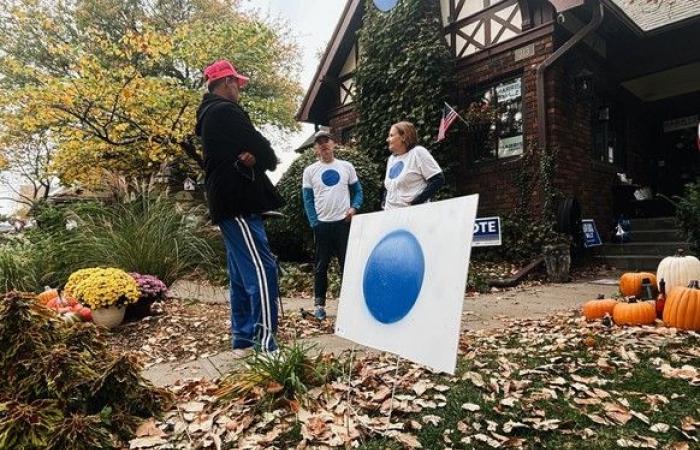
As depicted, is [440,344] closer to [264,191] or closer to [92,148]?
[264,191]

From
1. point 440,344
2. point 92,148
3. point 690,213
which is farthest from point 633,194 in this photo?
point 92,148

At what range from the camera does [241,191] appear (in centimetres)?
292

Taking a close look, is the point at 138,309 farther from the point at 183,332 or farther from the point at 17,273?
the point at 17,273

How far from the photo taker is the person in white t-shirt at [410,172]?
3.61 meters

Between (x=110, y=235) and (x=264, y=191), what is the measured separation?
2780 mm

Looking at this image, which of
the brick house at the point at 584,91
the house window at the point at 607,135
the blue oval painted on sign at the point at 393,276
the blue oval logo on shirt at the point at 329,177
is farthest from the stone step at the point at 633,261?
the blue oval painted on sign at the point at 393,276

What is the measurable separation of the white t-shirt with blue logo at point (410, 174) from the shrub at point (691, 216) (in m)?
3.53

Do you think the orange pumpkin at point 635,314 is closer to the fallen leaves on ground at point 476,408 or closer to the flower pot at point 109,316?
the fallen leaves on ground at point 476,408

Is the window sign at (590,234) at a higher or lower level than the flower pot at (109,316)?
higher

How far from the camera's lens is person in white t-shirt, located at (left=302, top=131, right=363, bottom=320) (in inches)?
167

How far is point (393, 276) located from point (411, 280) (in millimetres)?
129

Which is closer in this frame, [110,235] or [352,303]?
[352,303]

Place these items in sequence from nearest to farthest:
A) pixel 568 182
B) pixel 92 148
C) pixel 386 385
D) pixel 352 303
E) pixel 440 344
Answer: pixel 440 344 → pixel 352 303 → pixel 386 385 → pixel 568 182 → pixel 92 148

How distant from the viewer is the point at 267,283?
2.89 m
